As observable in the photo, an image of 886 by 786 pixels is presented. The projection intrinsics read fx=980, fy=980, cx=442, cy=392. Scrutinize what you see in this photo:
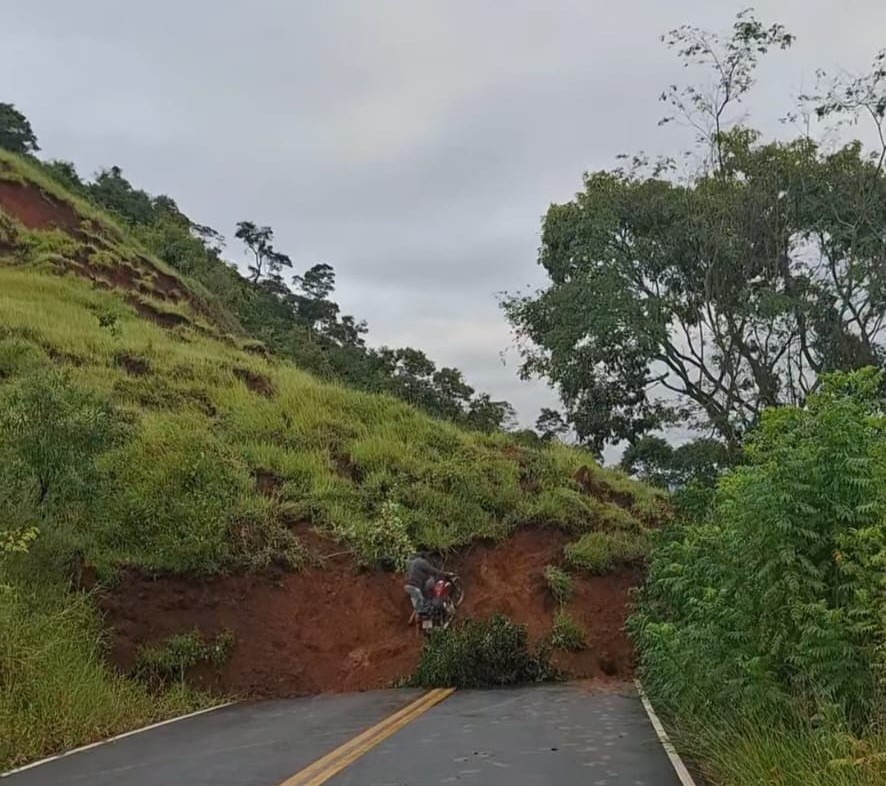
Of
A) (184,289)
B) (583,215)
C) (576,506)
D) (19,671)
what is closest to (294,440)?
(576,506)

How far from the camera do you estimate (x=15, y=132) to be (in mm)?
53344

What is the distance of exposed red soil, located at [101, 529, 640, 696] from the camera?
15.2 m

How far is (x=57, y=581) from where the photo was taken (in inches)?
559

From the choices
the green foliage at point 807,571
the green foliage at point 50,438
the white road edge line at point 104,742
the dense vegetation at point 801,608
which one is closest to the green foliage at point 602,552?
the white road edge line at point 104,742

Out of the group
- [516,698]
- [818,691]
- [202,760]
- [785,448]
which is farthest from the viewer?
[516,698]

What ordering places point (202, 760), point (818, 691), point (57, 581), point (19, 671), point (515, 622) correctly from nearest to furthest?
point (818, 691) → point (202, 760) → point (19, 671) → point (57, 581) → point (515, 622)

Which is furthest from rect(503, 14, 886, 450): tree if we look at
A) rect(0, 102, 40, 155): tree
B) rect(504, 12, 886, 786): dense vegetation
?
rect(0, 102, 40, 155): tree

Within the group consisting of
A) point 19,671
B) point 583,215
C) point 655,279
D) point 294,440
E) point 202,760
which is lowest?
point 202,760

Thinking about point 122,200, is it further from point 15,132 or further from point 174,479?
point 174,479

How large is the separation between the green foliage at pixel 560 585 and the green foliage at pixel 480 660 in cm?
261

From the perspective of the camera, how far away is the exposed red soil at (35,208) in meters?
39.0

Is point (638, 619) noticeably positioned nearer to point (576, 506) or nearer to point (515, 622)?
point (515, 622)

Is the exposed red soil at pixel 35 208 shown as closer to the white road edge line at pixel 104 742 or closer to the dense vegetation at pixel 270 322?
the dense vegetation at pixel 270 322

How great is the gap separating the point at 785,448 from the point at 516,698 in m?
6.87
